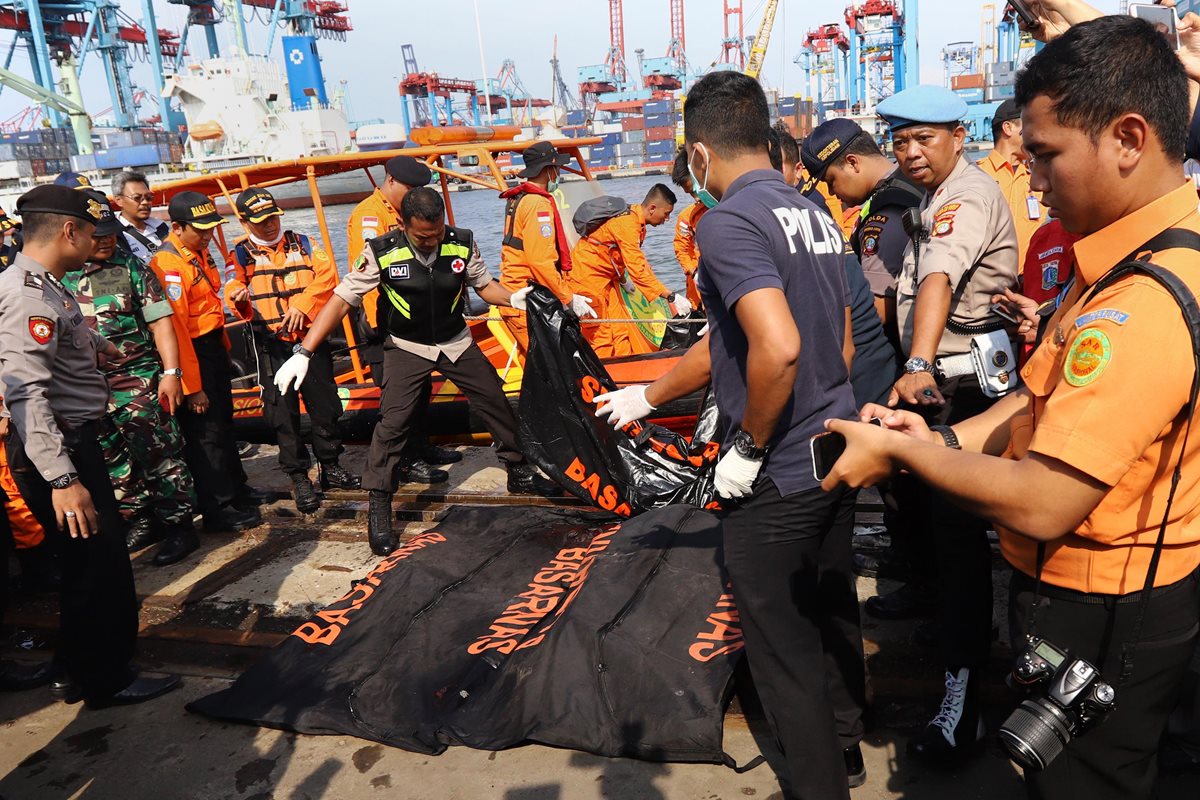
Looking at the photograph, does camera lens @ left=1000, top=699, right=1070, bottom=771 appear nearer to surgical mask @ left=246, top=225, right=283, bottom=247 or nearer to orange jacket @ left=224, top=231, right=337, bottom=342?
orange jacket @ left=224, top=231, right=337, bottom=342

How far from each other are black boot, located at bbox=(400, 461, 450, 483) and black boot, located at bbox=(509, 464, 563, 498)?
673mm

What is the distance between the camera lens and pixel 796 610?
214cm

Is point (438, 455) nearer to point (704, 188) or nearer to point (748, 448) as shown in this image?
point (704, 188)

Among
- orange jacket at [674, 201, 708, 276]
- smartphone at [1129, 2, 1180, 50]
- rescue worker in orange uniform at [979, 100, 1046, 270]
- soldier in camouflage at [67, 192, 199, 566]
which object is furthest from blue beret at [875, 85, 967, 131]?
orange jacket at [674, 201, 708, 276]

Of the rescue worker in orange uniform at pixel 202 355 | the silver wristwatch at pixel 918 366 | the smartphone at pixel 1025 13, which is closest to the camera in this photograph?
the smartphone at pixel 1025 13

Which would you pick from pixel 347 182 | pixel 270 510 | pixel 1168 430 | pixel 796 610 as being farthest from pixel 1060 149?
pixel 347 182

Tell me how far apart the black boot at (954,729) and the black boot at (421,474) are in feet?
11.8

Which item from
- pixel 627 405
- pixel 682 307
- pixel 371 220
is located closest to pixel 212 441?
pixel 371 220

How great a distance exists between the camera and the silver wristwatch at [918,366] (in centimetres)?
256

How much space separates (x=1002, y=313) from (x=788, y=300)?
43.6 inches

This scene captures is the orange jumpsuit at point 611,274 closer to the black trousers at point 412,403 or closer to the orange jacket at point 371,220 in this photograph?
the orange jacket at point 371,220

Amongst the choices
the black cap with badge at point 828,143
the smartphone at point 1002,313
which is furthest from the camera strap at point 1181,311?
the black cap with badge at point 828,143

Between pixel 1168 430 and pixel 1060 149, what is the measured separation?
1.53ft

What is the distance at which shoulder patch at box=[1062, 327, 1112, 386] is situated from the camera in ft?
3.93
